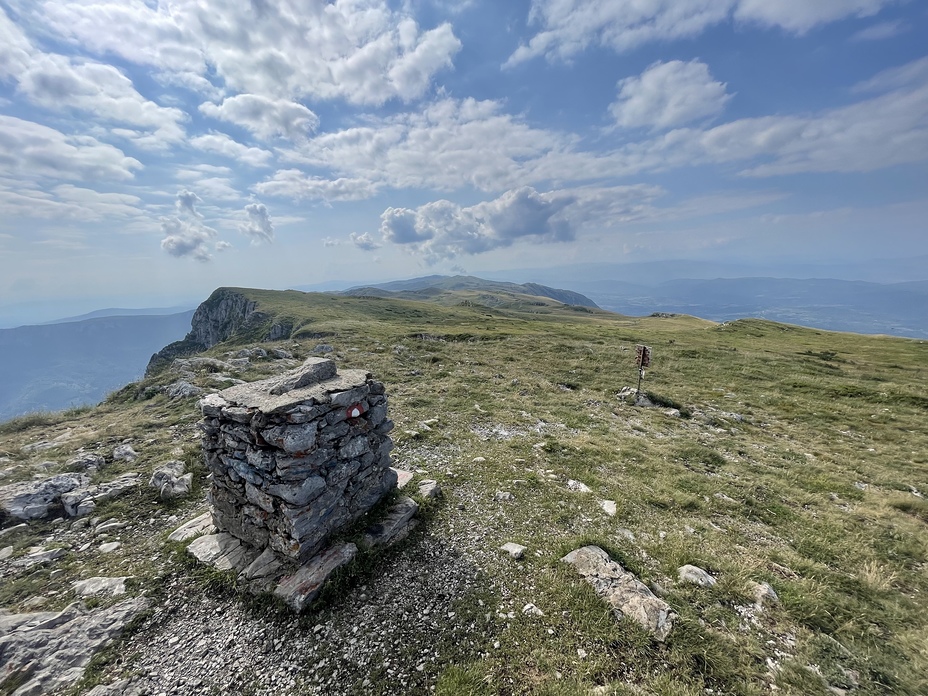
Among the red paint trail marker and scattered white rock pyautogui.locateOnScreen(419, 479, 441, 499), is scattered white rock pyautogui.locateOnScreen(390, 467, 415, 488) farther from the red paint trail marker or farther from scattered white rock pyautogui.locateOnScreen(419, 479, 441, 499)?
the red paint trail marker

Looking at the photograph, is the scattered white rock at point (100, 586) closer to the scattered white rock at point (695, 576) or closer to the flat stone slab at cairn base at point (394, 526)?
the flat stone slab at cairn base at point (394, 526)

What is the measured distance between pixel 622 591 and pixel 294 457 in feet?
25.2

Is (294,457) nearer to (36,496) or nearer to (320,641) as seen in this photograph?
(320,641)

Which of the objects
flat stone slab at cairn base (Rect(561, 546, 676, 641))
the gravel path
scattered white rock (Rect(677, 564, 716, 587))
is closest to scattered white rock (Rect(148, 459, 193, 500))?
the gravel path

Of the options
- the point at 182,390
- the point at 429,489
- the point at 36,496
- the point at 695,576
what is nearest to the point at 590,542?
the point at 695,576

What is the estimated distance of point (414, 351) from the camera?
35.4 m

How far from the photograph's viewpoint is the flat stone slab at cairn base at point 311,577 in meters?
→ 7.77

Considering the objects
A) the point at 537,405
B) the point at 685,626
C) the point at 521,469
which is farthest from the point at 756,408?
the point at 685,626

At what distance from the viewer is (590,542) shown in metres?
9.11

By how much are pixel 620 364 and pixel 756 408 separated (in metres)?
10.8

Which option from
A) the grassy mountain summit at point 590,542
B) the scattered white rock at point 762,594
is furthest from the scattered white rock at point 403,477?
the scattered white rock at point 762,594

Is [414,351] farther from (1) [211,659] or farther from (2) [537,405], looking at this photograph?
(1) [211,659]

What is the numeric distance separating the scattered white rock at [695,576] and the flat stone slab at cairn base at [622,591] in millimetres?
1073

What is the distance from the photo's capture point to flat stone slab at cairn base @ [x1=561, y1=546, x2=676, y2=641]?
23.1 feet
